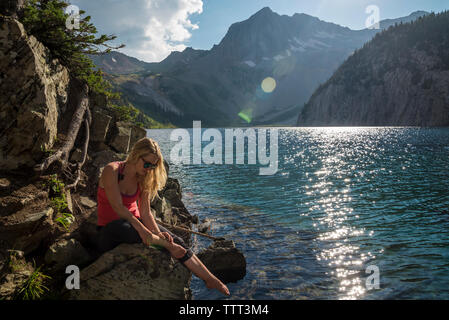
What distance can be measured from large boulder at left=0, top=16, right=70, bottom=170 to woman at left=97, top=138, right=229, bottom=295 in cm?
395

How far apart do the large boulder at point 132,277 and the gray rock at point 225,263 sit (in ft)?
9.66

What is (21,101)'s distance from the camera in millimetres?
8367

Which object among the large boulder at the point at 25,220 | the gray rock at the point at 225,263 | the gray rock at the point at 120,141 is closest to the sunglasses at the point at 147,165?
the large boulder at the point at 25,220

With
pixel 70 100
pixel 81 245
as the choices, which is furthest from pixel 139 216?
pixel 70 100

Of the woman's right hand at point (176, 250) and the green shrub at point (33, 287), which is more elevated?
the woman's right hand at point (176, 250)

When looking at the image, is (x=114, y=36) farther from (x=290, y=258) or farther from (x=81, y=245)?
(x=290, y=258)

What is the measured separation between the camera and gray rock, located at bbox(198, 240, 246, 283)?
30.8 feet

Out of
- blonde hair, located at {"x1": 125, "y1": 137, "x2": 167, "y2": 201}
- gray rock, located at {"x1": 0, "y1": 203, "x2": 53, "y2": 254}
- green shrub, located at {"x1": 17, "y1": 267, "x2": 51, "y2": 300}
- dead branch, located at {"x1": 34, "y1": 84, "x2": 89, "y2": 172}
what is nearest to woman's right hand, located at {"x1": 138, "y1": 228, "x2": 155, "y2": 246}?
blonde hair, located at {"x1": 125, "y1": 137, "x2": 167, "y2": 201}

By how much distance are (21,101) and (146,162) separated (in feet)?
17.4

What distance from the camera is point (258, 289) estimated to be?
888 cm

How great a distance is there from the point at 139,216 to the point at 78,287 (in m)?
2.02

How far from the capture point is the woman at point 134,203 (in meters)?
6.05

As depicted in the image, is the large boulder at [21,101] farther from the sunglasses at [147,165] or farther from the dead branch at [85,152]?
the sunglasses at [147,165]

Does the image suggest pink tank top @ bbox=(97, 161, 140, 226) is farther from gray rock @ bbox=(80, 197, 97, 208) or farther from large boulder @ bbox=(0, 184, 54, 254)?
gray rock @ bbox=(80, 197, 97, 208)
